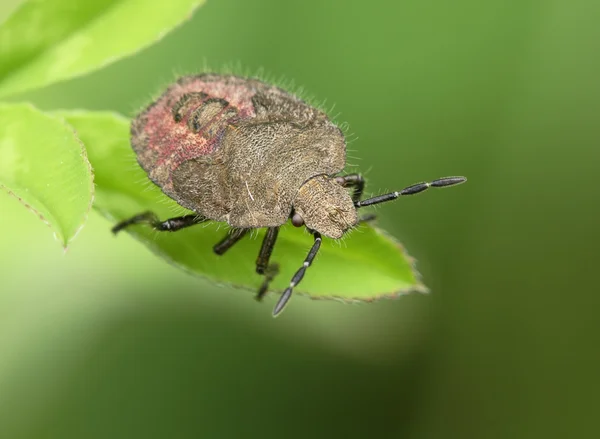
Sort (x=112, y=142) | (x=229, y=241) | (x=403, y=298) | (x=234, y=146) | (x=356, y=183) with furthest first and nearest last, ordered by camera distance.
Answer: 1. (x=403, y=298)
2. (x=356, y=183)
3. (x=234, y=146)
4. (x=229, y=241)
5. (x=112, y=142)

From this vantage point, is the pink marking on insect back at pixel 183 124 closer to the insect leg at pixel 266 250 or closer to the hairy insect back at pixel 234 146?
the hairy insect back at pixel 234 146

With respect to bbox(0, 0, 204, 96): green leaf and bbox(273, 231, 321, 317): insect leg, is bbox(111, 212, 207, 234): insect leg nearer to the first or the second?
bbox(273, 231, 321, 317): insect leg

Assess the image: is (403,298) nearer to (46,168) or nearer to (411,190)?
(411,190)

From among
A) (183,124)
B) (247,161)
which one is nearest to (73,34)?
(183,124)

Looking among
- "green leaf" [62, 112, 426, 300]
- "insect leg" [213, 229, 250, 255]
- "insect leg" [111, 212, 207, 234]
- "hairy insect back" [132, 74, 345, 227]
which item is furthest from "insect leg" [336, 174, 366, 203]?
"insect leg" [111, 212, 207, 234]

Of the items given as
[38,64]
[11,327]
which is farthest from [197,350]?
[38,64]

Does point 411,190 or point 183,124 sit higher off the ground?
point 411,190
